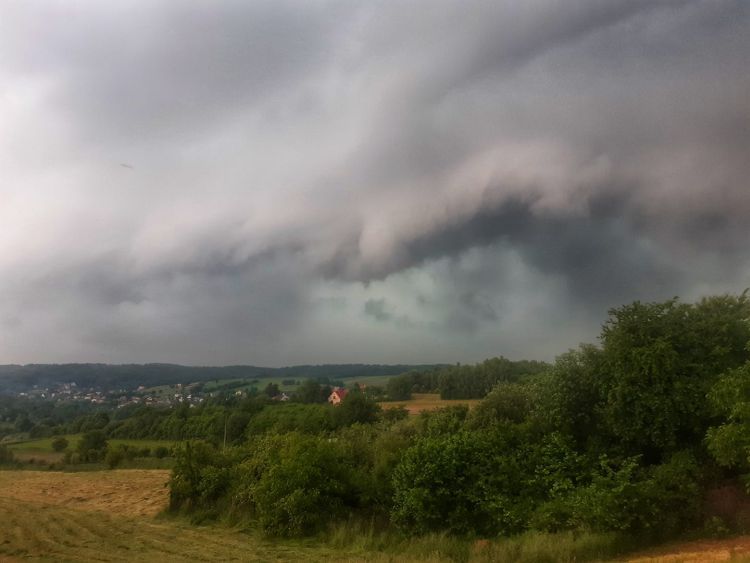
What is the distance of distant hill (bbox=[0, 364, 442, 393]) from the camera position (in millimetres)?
117312

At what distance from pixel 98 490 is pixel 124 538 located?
18.3m

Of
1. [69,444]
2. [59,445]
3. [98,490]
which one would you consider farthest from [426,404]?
[69,444]

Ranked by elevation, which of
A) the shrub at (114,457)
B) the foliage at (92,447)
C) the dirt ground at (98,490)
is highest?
the dirt ground at (98,490)

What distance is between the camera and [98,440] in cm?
5847

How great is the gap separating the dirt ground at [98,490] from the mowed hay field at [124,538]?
104 millimetres

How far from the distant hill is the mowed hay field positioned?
3500 inches

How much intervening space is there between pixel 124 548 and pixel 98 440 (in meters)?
50.0

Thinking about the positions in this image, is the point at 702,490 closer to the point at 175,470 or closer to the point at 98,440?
the point at 175,470

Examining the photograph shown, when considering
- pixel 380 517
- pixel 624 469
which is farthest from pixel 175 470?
pixel 624 469

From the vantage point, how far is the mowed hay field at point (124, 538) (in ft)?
46.9

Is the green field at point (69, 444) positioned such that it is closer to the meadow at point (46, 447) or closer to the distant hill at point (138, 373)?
the meadow at point (46, 447)

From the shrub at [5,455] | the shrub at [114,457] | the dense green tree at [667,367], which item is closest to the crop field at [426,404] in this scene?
the dense green tree at [667,367]

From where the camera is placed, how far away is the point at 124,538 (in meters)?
16.8

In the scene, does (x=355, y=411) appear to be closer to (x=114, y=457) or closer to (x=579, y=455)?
(x=114, y=457)
